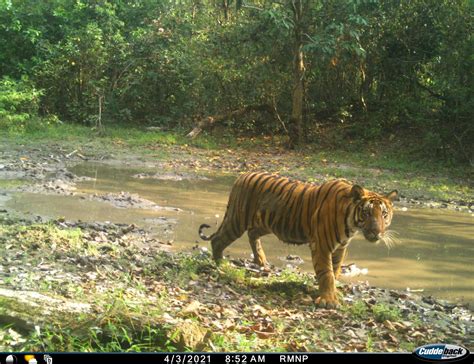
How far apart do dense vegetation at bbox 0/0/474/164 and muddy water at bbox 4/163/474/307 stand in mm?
6237

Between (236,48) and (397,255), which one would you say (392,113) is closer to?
(236,48)

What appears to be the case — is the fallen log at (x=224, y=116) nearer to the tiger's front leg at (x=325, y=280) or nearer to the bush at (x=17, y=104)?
the bush at (x=17, y=104)

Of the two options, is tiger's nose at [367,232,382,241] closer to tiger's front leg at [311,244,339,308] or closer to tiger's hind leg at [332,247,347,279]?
tiger's front leg at [311,244,339,308]

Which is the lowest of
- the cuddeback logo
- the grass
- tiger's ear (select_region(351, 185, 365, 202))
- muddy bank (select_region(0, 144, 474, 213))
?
muddy bank (select_region(0, 144, 474, 213))

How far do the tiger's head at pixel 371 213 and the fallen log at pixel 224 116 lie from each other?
1375 cm

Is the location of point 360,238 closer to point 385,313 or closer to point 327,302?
point 327,302

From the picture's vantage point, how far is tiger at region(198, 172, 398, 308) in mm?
5727

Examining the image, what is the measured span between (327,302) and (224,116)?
14492mm

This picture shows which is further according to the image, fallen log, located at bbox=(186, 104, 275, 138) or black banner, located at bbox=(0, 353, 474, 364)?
fallen log, located at bbox=(186, 104, 275, 138)

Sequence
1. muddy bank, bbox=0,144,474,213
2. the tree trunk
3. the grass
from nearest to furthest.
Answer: muddy bank, bbox=0,144,474,213 < the grass < the tree trunk

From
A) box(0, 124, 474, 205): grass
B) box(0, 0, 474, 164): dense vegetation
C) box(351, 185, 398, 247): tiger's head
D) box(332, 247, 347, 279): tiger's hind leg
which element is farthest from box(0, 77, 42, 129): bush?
box(351, 185, 398, 247): tiger's head

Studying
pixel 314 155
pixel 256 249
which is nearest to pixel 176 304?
pixel 256 249

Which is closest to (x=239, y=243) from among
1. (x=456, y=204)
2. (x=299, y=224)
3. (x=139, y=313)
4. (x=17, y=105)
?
(x=299, y=224)

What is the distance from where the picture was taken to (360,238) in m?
8.84
